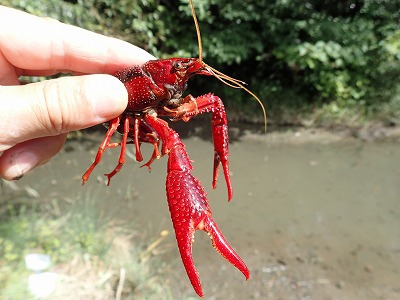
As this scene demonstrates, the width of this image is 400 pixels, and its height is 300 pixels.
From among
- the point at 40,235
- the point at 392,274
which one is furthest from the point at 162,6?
the point at 392,274

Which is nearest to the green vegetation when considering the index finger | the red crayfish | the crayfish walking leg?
the index finger

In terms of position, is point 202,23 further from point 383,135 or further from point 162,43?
point 383,135

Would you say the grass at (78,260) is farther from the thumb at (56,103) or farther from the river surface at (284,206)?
the thumb at (56,103)

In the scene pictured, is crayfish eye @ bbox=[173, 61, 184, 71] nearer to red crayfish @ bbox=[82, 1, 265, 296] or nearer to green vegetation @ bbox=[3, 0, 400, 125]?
red crayfish @ bbox=[82, 1, 265, 296]

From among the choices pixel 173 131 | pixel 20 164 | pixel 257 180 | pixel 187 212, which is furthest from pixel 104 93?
pixel 257 180

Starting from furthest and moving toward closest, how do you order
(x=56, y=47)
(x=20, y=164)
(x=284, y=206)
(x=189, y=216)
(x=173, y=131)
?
(x=284, y=206), (x=56, y=47), (x=20, y=164), (x=173, y=131), (x=189, y=216)

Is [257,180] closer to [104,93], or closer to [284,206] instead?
[284,206]

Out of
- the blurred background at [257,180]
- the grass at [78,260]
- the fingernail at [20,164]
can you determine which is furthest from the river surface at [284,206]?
the fingernail at [20,164]
